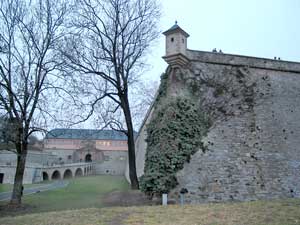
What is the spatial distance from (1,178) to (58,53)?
28230 mm

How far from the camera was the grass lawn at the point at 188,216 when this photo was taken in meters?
5.37

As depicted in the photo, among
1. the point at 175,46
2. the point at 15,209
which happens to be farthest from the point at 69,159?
the point at 175,46

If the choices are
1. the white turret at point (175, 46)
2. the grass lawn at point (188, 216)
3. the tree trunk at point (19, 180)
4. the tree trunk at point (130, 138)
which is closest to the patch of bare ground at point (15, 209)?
the tree trunk at point (19, 180)

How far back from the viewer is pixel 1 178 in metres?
35.6

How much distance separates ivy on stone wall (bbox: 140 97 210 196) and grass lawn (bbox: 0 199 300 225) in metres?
3.27

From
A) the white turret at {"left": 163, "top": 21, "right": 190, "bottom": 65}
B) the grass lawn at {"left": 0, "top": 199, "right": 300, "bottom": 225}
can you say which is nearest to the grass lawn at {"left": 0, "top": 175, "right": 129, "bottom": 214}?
the grass lawn at {"left": 0, "top": 199, "right": 300, "bottom": 225}

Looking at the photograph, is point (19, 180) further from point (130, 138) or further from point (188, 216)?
point (188, 216)

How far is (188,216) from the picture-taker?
5.95m

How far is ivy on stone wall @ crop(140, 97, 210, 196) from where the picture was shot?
1015cm

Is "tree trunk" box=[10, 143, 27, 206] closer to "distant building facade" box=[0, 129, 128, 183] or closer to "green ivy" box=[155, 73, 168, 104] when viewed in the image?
"green ivy" box=[155, 73, 168, 104]

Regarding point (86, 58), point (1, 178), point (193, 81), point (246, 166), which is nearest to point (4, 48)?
point (86, 58)

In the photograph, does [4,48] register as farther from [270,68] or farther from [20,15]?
[270,68]

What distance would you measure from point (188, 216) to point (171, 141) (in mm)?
4672

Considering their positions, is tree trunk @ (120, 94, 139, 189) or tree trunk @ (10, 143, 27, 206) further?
tree trunk @ (120, 94, 139, 189)
